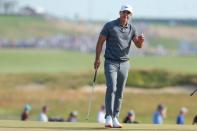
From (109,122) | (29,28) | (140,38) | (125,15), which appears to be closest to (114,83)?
(109,122)

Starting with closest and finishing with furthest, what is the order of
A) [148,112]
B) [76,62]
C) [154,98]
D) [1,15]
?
[148,112] < [154,98] < [76,62] < [1,15]

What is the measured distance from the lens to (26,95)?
44875 millimetres

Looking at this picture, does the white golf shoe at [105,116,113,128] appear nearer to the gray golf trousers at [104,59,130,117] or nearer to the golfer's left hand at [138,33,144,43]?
the gray golf trousers at [104,59,130,117]

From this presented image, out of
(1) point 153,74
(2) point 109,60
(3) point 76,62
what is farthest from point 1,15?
(2) point 109,60

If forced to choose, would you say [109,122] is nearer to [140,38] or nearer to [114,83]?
[114,83]

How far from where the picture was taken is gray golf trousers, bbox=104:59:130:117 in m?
15.9

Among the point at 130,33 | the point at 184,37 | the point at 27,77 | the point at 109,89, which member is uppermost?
the point at 130,33

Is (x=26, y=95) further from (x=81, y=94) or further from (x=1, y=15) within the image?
(x=1, y=15)

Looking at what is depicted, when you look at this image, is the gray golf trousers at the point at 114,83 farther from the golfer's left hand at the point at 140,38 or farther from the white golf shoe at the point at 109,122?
the golfer's left hand at the point at 140,38

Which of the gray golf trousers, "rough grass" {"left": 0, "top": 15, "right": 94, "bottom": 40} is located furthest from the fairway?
"rough grass" {"left": 0, "top": 15, "right": 94, "bottom": 40}

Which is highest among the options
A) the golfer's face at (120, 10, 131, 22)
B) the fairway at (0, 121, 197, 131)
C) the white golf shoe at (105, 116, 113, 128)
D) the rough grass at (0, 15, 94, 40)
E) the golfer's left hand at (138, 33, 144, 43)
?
the golfer's face at (120, 10, 131, 22)

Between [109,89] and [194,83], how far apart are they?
3272 cm

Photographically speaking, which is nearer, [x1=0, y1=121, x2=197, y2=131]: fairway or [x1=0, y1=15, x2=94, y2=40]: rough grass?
[x1=0, y1=121, x2=197, y2=131]: fairway

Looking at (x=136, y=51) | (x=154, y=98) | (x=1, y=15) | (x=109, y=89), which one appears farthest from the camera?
(x=1, y=15)
